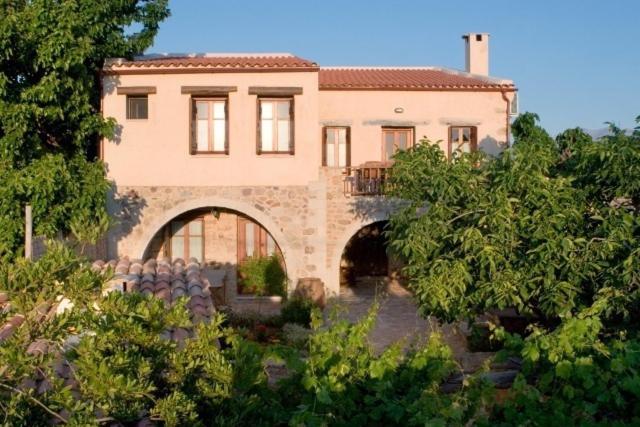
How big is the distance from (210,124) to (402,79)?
222 inches

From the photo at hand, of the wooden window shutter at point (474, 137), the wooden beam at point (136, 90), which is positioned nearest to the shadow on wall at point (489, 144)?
the wooden window shutter at point (474, 137)

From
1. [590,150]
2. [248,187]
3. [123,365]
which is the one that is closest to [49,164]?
[248,187]

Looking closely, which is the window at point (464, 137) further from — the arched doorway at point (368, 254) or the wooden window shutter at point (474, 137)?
the arched doorway at point (368, 254)

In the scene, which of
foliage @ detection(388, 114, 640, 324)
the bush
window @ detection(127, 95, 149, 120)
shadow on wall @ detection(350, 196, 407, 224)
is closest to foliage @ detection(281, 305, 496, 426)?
foliage @ detection(388, 114, 640, 324)

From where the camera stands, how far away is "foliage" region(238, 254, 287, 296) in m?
18.5

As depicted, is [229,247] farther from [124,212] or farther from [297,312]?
[297,312]

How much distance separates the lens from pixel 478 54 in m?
21.7

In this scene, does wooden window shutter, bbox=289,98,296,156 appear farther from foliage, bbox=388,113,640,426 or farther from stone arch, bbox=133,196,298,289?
foliage, bbox=388,113,640,426

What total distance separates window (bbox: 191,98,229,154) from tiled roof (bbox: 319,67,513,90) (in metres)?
2.89

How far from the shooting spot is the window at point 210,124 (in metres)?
17.4

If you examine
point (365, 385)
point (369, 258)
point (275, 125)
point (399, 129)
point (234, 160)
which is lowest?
point (369, 258)

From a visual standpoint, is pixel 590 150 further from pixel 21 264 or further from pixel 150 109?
pixel 150 109

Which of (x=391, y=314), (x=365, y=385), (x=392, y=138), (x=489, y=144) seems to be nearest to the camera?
(x=365, y=385)

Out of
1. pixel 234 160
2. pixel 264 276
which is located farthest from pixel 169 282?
pixel 264 276
